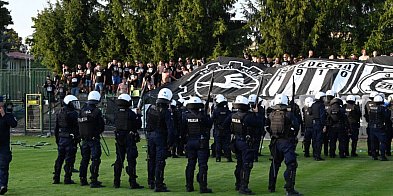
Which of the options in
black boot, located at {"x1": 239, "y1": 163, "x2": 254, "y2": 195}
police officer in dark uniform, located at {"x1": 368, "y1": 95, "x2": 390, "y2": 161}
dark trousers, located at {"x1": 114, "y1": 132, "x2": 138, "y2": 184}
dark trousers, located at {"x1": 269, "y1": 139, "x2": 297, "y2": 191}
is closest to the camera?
dark trousers, located at {"x1": 269, "y1": 139, "x2": 297, "y2": 191}

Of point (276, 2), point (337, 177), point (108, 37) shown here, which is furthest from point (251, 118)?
point (108, 37)

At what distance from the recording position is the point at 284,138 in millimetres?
14477

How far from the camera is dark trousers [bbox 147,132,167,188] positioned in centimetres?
1510

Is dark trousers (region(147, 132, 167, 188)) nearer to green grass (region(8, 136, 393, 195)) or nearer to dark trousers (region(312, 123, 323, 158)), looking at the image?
green grass (region(8, 136, 393, 195))

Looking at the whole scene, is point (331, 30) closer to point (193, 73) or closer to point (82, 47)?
point (193, 73)

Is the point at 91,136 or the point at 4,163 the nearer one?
the point at 4,163

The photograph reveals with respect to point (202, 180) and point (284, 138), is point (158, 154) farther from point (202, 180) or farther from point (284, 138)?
point (284, 138)

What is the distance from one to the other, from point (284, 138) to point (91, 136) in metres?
4.38

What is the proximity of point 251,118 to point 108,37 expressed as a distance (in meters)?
32.3

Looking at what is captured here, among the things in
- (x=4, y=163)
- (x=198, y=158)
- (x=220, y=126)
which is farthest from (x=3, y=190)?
(x=220, y=126)

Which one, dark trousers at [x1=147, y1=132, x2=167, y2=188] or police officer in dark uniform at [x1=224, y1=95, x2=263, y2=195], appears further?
dark trousers at [x1=147, y1=132, x2=167, y2=188]

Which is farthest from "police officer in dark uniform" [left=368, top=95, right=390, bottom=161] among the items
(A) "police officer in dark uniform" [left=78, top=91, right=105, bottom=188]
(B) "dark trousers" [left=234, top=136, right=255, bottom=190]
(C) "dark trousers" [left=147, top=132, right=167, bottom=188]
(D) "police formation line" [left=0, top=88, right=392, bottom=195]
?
(A) "police officer in dark uniform" [left=78, top=91, right=105, bottom=188]

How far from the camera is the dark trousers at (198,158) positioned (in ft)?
49.0

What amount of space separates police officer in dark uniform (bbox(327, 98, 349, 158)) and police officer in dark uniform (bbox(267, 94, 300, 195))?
7.94 meters
